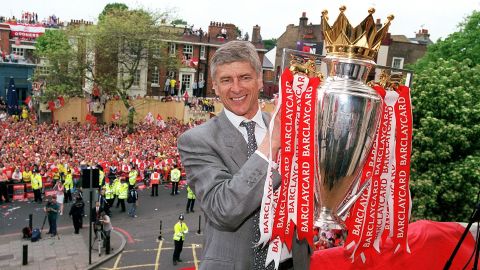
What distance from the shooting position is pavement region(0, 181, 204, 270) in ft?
40.7

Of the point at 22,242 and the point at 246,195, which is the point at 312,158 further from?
the point at 22,242

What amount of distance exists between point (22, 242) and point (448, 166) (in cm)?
1263

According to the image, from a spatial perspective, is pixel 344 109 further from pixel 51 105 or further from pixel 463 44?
pixel 51 105

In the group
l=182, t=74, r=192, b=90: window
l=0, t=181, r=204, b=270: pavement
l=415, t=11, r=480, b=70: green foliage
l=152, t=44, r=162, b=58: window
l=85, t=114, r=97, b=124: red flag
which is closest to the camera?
l=0, t=181, r=204, b=270: pavement

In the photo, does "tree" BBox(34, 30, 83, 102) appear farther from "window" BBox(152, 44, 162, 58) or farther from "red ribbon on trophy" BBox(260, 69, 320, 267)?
"red ribbon on trophy" BBox(260, 69, 320, 267)

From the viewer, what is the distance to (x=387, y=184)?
102 inches

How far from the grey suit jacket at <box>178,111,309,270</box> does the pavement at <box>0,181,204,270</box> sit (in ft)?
32.2

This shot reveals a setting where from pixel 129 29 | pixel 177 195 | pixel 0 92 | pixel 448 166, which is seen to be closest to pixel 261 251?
pixel 448 166

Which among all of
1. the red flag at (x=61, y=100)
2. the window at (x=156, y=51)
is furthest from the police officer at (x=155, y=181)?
the red flag at (x=61, y=100)

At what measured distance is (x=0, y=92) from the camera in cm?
4166

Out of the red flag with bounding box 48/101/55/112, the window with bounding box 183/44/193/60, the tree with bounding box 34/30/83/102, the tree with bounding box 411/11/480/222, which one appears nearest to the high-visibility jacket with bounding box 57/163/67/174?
the tree with bounding box 34/30/83/102

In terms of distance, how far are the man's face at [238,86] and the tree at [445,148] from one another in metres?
8.12

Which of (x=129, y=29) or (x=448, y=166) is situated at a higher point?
(x=129, y=29)

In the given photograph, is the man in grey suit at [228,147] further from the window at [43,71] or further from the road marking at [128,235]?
the window at [43,71]
